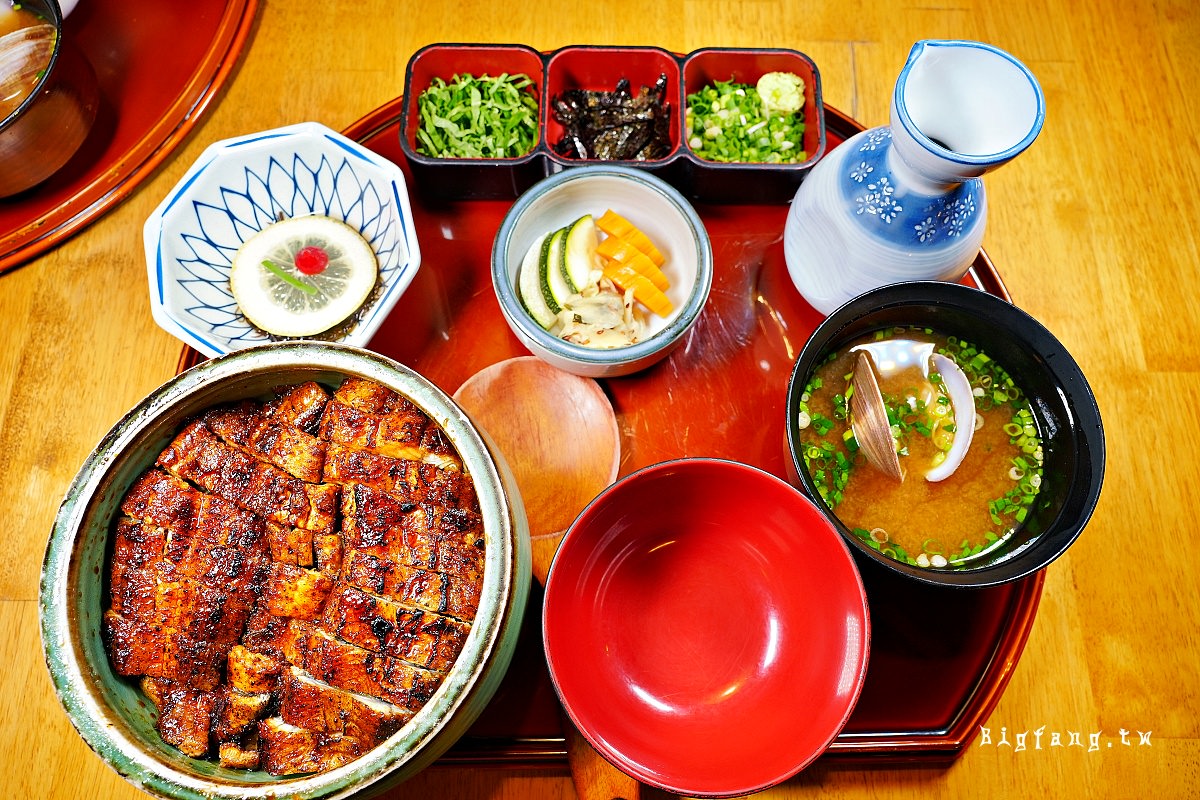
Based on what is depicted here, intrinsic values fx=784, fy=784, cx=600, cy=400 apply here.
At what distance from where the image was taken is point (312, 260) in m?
1.78

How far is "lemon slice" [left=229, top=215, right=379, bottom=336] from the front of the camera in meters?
1.73

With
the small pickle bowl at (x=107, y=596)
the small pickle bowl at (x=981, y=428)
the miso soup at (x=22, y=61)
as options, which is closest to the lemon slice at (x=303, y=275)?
the small pickle bowl at (x=107, y=596)

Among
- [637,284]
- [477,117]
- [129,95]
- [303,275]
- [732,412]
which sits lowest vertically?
[732,412]

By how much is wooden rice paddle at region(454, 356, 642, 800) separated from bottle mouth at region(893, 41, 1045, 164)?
836mm

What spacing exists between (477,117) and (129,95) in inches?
37.6

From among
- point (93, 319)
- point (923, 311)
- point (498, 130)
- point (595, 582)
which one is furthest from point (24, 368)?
point (923, 311)

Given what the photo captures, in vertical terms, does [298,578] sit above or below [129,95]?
below

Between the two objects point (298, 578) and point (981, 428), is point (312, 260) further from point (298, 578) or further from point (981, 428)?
point (981, 428)

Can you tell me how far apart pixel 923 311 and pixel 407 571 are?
1.16m

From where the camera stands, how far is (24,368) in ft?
6.28

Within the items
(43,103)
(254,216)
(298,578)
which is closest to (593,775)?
(298,578)

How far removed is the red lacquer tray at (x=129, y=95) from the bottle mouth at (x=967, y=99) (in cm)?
171

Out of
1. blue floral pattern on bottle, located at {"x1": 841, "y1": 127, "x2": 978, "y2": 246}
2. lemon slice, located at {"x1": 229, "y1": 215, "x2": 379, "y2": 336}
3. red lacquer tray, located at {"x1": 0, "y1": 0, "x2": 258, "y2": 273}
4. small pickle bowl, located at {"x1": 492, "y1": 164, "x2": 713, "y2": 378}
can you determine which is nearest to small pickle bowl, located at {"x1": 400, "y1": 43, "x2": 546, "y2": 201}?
small pickle bowl, located at {"x1": 492, "y1": 164, "x2": 713, "y2": 378}

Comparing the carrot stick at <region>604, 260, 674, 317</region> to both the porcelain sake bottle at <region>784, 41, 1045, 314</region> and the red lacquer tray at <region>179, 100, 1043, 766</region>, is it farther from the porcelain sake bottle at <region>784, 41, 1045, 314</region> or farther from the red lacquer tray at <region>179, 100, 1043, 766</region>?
the porcelain sake bottle at <region>784, 41, 1045, 314</region>
